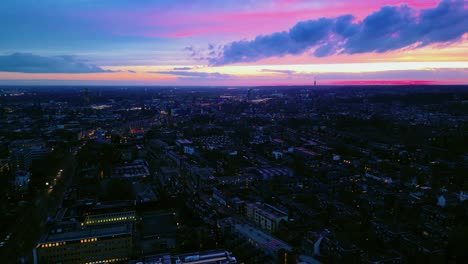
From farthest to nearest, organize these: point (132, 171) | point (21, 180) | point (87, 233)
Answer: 1. point (132, 171)
2. point (21, 180)
3. point (87, 233)

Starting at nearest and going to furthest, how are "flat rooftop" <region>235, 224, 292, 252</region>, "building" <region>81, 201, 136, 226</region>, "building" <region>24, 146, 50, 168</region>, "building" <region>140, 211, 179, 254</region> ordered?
"flat rooftop" <region>235, 224, 292, 252</region>, "building" <region>140, 211, 179, 254</region>, "building" <region>81, 201, 136, 226</region>, "building" <region>24, 146, 50, 168</region>

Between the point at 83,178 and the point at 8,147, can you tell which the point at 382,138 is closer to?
the point at 83,178

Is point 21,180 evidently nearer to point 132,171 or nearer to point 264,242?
point 132,171

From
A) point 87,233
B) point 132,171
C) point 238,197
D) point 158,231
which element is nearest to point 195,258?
point 158,231

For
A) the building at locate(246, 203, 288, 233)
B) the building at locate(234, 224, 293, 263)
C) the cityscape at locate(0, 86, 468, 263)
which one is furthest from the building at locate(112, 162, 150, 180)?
the building at locate(234, 224, 293, 263)

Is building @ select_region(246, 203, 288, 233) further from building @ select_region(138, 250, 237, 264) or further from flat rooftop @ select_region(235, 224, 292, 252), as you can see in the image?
building @ select_region(138, 250, 237, 264)

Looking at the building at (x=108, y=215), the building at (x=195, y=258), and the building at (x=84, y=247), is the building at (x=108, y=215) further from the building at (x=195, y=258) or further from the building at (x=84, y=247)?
the building at (x=195, y=258)
